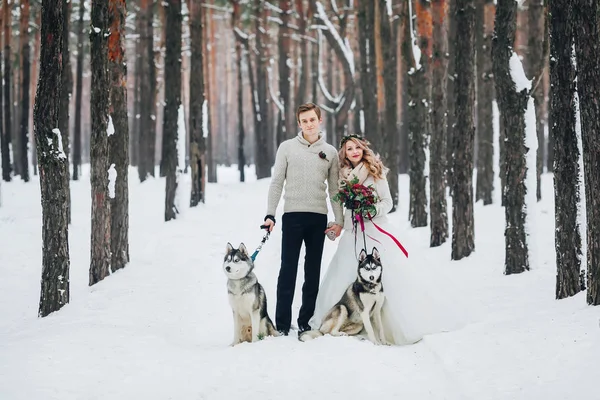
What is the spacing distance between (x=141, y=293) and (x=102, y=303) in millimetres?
717

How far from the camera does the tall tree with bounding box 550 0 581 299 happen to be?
6.63 metres

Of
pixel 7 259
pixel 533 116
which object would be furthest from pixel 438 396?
pixel 7 259

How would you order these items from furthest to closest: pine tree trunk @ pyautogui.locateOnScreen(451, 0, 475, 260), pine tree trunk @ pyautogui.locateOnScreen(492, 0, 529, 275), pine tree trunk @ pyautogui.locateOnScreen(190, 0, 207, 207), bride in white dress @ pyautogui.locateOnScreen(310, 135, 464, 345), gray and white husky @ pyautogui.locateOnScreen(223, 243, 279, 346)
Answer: pine tree trunk @ pyautogui.locateOnScreen(190, 0, 207, 207), pine tree trunk @ pyautogui.locateOnScreen(451, 0, 475, 260), pine tree trunk @ pyautogui.locateOnScreen(492, 0, 529, 275), bride in white dress @ pyautogui.locateOnScreen(310, 135, 464, 345), gray and white husky @ pyautogui.locateOnScreen(223, 243, 279, 346)

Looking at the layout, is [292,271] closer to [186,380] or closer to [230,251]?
[230,251]

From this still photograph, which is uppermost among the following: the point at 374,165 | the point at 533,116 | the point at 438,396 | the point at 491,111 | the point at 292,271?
the point at 491,111

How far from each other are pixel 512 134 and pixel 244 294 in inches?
214

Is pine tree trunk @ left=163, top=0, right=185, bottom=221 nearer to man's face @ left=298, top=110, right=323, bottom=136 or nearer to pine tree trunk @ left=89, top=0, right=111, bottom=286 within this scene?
pine tree trunk @ left=89, top=0, right=111, bottom=286

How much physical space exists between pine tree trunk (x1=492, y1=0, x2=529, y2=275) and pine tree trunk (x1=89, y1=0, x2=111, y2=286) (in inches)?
239

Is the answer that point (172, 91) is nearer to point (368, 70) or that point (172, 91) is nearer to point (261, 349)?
point (368, 70)

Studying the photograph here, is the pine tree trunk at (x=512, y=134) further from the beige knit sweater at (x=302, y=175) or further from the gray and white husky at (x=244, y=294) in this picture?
the gray and white husky at (x=244, y=294)

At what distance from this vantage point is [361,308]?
573 cm

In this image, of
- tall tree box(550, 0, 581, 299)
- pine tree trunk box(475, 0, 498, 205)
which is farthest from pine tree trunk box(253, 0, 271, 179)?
tall tree box(550, 0, 581, 299)

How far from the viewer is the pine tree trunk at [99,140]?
867cm

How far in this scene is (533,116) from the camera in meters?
9.01
